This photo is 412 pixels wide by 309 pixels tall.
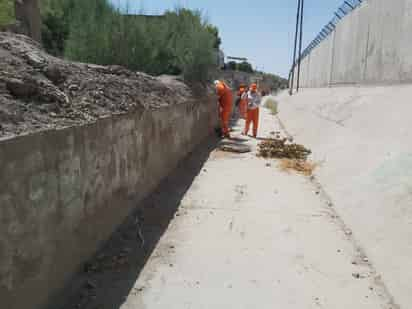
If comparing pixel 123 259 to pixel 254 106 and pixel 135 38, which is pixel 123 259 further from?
pixel 254 106

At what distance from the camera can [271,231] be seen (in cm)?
415

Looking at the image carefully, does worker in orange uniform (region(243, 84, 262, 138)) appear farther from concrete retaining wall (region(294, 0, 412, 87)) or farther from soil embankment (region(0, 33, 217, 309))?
soil embankment (region(0, 33, 217, 309))

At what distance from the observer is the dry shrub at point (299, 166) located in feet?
23.4

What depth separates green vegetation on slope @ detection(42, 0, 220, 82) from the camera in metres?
8.73

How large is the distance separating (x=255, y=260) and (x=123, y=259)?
51.3 inches

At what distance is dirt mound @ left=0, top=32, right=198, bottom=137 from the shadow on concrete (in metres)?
1.31

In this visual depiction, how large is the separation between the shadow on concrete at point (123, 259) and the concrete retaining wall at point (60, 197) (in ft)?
0.37

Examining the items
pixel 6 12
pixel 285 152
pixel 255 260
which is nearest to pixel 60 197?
pixel 255 260

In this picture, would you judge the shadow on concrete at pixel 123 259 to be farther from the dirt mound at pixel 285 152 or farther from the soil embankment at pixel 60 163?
the dirt mound at pixel 285 152

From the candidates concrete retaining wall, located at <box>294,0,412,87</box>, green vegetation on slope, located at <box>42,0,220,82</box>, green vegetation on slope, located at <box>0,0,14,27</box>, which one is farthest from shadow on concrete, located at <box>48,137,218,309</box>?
concrete retaining wall, located at <box>294,0,412,87</box>

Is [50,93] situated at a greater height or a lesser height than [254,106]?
lesser

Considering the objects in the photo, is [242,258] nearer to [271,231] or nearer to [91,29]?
[271,231]

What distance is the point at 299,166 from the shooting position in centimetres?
759

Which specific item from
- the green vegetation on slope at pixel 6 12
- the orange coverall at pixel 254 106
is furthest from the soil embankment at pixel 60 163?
the orange coverall at pixel 254 106
